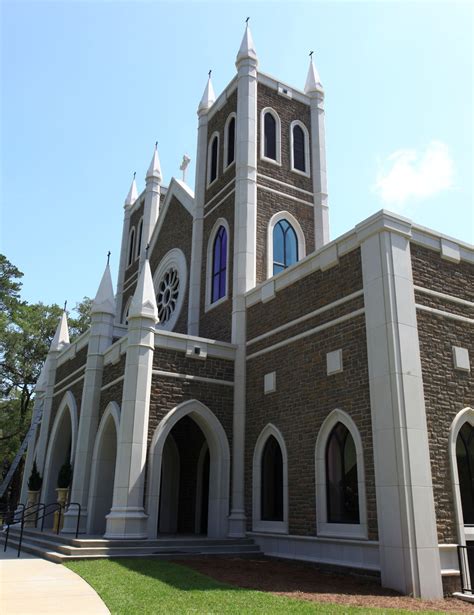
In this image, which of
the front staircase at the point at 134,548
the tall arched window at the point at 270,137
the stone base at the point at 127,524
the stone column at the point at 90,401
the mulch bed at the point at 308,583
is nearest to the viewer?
the mulch bed at the point at 308,583

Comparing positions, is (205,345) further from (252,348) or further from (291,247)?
(291,247)

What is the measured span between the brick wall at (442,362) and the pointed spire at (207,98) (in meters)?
14.0

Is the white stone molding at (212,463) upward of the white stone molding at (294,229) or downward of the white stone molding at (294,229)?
downward

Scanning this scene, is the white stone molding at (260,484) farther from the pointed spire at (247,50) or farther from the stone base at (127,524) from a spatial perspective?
the pointed spire at (247,50)

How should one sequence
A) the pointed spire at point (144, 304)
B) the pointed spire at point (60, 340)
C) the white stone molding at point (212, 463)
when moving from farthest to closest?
1. the pointed spire at point (60, 340)
2. the pointed spire at point (144, 304)
3. the white stone molding at point (212, 463)

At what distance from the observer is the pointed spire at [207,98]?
2298cm

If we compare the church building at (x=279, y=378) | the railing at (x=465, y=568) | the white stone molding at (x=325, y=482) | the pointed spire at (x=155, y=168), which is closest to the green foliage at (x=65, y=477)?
the church building at (x=279, y=378)

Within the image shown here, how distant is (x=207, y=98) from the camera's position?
2327 cm

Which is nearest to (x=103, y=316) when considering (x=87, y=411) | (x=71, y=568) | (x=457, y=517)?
(x=87, y=411)

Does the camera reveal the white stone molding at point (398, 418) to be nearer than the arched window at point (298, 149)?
Yes

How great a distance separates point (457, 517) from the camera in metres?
10.2

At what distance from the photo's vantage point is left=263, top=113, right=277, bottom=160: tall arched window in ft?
65.4

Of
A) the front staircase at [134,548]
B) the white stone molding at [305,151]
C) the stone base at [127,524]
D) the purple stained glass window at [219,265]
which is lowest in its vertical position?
the front staircase at [134,548]

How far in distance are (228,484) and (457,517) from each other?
639 cm
